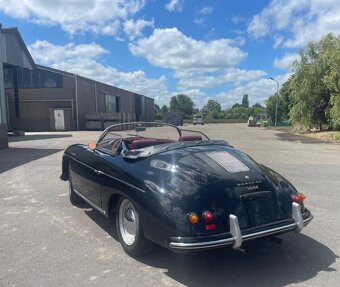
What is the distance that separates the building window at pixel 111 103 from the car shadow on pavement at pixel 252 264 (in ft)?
143

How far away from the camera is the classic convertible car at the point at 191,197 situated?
10.9ft

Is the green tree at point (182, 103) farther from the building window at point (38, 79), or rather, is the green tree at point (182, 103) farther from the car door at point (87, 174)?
the car door at point (87, 174)

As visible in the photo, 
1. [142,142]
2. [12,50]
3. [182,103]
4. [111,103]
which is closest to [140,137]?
[142,142]

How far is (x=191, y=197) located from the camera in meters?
3.41

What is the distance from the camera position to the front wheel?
12.5ft

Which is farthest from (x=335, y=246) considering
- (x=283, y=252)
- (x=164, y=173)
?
(x=164, y=173)

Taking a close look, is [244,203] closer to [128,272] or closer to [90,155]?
[128,272]

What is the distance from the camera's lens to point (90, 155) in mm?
5215

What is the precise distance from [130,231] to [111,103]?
1804 inches

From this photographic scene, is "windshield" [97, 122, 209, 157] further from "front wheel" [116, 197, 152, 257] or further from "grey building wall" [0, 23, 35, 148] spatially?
"grey building wall" [0, 23, 35, 148]

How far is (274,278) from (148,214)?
1.40 meters

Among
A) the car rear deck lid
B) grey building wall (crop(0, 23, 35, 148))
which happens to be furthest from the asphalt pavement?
grey building wall (crop(0, 23, 35, 148))

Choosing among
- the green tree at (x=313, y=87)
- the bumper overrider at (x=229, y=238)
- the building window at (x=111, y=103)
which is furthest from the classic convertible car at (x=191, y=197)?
the building window at (x=111, y=103)

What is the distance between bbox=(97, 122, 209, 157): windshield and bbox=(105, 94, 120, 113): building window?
4149cm
